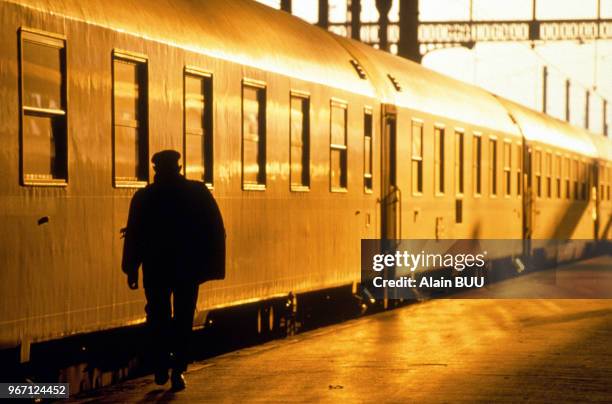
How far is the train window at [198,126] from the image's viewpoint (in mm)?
12672

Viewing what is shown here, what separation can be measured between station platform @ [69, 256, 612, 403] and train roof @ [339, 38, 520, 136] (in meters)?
3.46

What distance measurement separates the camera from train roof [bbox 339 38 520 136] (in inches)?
767

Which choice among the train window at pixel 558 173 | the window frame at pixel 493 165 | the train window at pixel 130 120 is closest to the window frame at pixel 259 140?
the train window at pixel 130 120

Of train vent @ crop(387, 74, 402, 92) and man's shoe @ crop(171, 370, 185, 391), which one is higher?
train vent @ crop(387, 74, 402, 92)

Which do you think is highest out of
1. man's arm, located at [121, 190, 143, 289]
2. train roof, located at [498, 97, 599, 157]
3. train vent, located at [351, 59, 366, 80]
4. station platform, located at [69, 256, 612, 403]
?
train vent, located at [351, 59, 366, 80]

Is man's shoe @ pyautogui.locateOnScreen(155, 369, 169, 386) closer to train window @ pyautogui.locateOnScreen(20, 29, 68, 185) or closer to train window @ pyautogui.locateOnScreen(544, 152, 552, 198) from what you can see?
train window @ pyautogui.locateOnScreen(20, 29, 68, 185)

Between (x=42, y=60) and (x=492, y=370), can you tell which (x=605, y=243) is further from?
(x=42, y=60)

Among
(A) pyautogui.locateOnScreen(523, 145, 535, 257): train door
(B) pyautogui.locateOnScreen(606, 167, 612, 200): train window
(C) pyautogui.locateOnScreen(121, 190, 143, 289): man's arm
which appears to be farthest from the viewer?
(B) pyautogui.locateOnScreen(606, 167, 612, 200): train window

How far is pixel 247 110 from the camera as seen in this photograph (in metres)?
14.2

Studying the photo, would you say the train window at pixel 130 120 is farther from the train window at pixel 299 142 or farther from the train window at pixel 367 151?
the train window at pixel 367 151

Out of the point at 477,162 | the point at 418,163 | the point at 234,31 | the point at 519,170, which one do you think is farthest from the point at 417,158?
the point at 519,170

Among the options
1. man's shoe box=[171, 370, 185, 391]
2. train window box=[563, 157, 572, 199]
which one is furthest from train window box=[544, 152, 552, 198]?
man's shoe box=[171, 370, 185, 391]

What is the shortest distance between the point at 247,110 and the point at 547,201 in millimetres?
19049

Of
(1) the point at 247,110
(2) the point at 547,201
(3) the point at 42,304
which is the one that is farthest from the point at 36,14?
(2) the point at 547,201
